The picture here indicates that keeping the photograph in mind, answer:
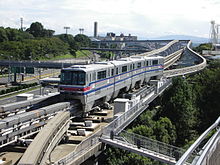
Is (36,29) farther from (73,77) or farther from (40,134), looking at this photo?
(40,134)

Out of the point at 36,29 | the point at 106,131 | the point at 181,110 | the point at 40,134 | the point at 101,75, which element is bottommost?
the point at 181,110

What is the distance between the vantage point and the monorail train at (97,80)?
22500 mm

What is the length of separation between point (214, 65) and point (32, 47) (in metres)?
48.1

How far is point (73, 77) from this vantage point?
22.6 meters

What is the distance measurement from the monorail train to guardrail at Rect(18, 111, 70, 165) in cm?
296

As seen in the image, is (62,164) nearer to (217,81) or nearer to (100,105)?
(100,105)

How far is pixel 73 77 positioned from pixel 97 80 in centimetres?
255

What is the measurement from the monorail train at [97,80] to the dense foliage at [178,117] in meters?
3.52

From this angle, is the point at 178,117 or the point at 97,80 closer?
the point at 97,80

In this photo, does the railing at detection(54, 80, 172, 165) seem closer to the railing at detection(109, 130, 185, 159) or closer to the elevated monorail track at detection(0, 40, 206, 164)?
the elevated monorail track at detection(0, 40, 206, 164)

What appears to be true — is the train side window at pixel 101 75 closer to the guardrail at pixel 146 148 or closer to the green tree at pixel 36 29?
the guardrail at pixel 146 148

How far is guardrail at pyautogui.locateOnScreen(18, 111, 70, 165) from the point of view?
13.6 m

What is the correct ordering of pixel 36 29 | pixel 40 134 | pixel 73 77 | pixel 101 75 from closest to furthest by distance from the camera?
pixel 40 134 → pixel 73 77 → pixel 101 75 → pixel 36 29

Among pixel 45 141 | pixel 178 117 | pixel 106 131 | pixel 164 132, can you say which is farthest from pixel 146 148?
Answer: pixel 178 117
